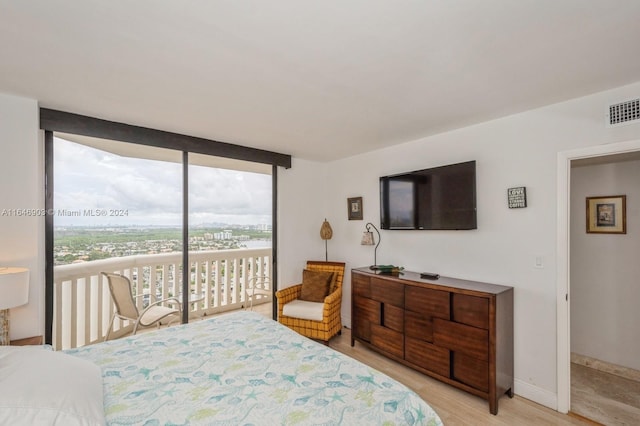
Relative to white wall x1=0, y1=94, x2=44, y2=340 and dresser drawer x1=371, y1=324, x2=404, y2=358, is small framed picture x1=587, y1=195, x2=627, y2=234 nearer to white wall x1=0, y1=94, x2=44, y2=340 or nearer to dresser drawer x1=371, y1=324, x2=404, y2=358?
dresser drawer x1=371, y1=324, x2=404, y2=358

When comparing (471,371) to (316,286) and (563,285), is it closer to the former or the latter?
(563,285)

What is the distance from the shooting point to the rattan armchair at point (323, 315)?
350 cm

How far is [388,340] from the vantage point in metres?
3.18

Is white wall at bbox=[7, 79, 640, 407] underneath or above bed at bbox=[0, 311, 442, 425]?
above

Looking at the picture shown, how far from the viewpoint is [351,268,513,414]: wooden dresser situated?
2.41 m

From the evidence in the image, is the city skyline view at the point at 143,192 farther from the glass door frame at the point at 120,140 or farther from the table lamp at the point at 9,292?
the table lamp at the point at 9,292

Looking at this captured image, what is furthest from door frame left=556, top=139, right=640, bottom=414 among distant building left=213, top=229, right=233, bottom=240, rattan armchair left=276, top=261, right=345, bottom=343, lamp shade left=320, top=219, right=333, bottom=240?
distant building left=213, top=229, right=233, bottom=240

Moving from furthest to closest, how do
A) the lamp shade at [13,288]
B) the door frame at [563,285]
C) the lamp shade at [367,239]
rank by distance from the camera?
the lamp shade at [367,239] < the door frame at [563,285] < the lamp shade at [13,288]

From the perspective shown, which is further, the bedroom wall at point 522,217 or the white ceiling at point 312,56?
the bedroom wall at point 522,217

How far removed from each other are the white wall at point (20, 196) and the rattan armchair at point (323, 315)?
7.40ft

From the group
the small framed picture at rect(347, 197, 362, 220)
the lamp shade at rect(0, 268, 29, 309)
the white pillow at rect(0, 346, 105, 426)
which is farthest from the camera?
the small framed picture at rect(347, 197, 362, 220)

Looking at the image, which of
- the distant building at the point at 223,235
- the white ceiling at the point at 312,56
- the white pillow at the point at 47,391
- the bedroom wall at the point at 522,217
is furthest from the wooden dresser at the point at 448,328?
the white pillow at the point at 47,391

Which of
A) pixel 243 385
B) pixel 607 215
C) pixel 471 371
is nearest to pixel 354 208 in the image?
pixel 471 371

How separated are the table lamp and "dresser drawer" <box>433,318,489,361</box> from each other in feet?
10.3
